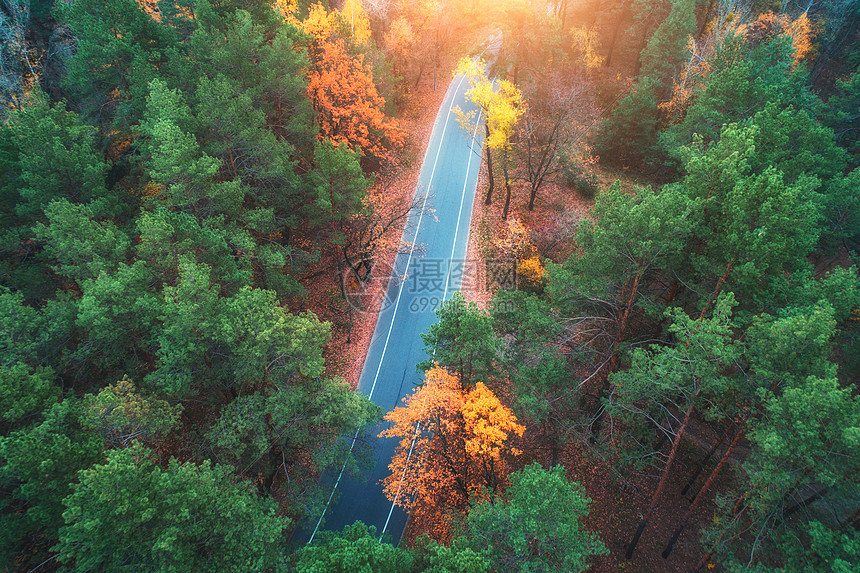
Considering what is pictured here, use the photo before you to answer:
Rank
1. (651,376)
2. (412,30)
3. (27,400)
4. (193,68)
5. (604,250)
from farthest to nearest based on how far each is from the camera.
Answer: (412,30) < (193,68) < (604,250) < (651,376) < (27,400)

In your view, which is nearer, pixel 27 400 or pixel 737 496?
pixel 27 400

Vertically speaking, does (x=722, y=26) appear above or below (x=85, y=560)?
above

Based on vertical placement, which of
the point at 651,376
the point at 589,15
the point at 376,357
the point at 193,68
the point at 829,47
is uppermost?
the point at 589,15

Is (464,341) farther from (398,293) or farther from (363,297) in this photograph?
(363,297)

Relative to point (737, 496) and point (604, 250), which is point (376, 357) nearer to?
point (604, 250)

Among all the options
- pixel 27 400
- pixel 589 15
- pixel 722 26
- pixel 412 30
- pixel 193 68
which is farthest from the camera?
pixel 589 15

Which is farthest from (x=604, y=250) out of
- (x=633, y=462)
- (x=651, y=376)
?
(x=633, y=462)

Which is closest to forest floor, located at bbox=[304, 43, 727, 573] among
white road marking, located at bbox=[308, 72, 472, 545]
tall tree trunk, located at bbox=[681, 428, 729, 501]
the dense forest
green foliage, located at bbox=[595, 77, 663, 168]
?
the dense forest
